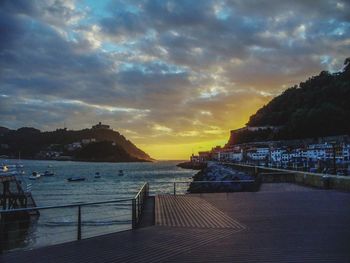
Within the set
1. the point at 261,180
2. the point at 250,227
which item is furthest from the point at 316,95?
the point at 250,227

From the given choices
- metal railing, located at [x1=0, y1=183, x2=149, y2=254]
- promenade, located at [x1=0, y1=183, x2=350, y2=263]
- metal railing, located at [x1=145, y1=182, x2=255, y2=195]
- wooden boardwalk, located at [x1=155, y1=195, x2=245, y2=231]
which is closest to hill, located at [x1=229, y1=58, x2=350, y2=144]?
metal railing, located at [x1=145, y1=182, x2=255, y2=195]

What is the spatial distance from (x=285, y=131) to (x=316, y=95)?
14.1m

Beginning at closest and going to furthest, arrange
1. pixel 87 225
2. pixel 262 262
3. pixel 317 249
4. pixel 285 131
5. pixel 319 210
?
pixel 262 262 → pixel 317 249 → pixel 319 210 → pixel 87 225 → pixel 285 131

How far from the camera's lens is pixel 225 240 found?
8.56 m

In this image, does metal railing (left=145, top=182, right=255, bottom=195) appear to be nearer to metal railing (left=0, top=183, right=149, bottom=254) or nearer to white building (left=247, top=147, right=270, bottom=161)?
metal railing (left=0, top=183, right=149, bottom=254)

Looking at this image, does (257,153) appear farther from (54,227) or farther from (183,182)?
(54,227)

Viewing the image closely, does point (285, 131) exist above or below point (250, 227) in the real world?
above

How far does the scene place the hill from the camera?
96375 mm

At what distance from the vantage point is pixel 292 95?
14400 centimetres

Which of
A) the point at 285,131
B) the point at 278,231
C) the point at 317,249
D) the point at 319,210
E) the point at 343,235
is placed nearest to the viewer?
the point at 317,249

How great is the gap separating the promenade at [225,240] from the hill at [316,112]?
3465 inches

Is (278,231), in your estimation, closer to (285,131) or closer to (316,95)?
(285,131)

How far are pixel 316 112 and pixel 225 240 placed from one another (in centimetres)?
9470

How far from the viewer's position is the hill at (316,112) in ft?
316
